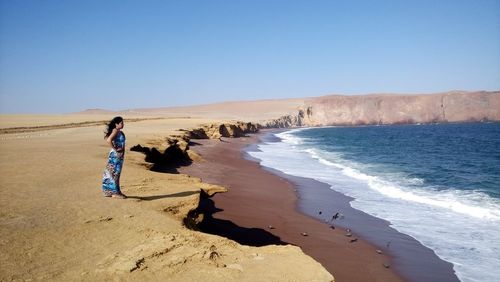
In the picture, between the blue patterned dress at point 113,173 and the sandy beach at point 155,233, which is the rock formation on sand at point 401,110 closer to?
the sandy beach at point 155,233

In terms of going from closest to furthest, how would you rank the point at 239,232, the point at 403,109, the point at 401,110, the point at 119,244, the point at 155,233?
the point at 119,244, the point at 155,233, the point at 239,232, the point at 403,109, the point at 401,110

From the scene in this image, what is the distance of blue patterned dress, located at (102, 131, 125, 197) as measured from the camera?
6.71 metres

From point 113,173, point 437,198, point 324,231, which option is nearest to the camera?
point 113,173

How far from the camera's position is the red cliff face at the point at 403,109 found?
12156 centimetres

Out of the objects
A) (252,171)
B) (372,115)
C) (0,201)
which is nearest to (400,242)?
(0,201)

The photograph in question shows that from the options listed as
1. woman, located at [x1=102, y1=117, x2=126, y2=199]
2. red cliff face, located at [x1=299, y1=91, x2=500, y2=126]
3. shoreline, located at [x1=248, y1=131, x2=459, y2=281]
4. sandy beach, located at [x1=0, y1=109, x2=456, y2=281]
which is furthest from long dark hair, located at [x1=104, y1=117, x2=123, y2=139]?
red cliff face, located at [x1=299, y1=91, x2=500, y2=126]

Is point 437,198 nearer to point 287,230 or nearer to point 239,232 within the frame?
point 287,230

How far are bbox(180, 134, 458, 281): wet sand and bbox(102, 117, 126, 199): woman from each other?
66.9 inches

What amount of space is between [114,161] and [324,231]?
521 centimetres

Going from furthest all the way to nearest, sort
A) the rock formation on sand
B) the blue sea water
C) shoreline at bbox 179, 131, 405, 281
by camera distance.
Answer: the rock formation on sand < the blue sea water < shoreline at bbox 179, 131, 405, 281

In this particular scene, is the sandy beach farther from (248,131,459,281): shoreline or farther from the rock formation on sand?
the rock formation on sand

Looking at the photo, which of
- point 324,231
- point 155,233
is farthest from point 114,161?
point 324,231

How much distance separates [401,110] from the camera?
435ft

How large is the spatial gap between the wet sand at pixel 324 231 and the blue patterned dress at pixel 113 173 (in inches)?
67.1
